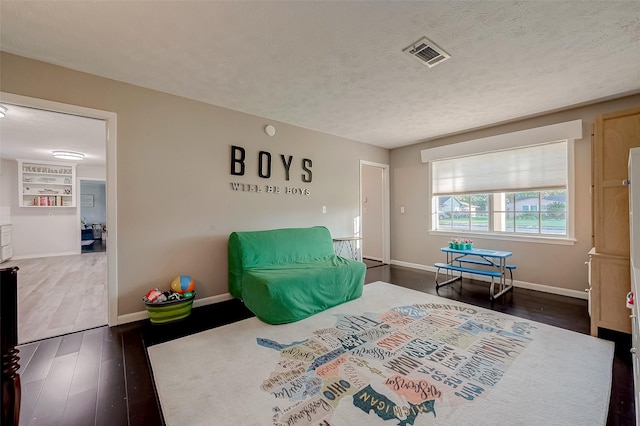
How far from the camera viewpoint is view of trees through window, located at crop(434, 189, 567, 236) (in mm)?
3758

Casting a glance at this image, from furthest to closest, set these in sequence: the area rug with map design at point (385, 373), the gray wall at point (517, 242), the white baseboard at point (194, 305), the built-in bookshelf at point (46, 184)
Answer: the built-in bookshelf at point (46, 184) → the gray wall at point (517, 242) → the white baseboard at point (194, 305) → the area rug with map design at point (385, 373)

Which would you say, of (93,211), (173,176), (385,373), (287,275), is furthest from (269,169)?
(93,211)

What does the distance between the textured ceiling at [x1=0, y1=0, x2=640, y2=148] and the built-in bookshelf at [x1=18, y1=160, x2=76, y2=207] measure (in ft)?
20.6

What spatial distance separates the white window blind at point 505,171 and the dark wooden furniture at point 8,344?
17.4 ft

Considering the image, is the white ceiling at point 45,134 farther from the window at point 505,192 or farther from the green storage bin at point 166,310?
the window at point 505,192

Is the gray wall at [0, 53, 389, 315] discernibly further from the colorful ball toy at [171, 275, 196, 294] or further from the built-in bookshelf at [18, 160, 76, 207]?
the built-in bookshelf at [18, 160, 76, 207]

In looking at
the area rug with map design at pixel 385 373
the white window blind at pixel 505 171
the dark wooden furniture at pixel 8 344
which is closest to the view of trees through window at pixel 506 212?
the white window blind at pixel 505 171

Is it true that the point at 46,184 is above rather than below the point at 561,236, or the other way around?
above

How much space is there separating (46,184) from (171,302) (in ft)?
23.1

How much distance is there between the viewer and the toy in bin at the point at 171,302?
8.87ft

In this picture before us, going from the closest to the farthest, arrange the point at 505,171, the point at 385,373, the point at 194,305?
the point at 385,373 < the point at 194,305 < the point at 505,171

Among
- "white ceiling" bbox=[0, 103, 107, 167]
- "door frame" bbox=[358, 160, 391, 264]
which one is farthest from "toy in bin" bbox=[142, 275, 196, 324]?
"door frame" bbox=[358, 160, 391, 264]

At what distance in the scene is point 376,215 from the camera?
6148 millimetres

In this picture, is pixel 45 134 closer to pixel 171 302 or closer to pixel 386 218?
pixel 171 302
